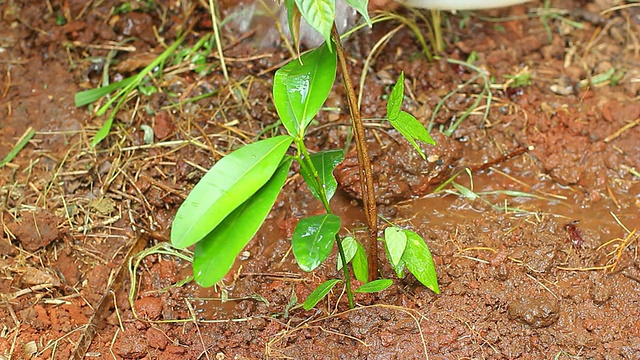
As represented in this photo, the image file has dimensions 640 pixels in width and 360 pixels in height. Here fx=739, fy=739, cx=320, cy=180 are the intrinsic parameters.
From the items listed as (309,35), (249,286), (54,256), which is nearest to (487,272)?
(249,286)

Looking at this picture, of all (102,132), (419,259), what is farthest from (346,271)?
(102,132)

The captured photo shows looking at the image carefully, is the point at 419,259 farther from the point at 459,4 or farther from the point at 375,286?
the point at 459,4

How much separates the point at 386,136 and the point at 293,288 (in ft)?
2.07

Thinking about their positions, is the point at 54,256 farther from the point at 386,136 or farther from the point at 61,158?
the point at 386,136

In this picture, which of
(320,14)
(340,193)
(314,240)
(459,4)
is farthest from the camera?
(459,4)

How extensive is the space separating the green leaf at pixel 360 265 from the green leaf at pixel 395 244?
0.13 m

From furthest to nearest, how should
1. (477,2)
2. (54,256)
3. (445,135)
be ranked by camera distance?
(477,2), (445,135), (54,256)

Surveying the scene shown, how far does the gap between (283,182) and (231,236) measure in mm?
170

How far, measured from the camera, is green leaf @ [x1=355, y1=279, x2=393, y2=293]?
1.86 m

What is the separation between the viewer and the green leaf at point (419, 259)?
6.15 feet

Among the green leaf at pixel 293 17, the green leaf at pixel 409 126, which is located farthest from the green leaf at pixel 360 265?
the green leaf at pixel 293 17

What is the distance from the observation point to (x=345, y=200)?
92.8 inches

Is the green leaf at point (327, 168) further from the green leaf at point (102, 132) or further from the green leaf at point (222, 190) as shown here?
the green leaf at point (102, 132)

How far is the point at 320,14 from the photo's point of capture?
1472 millimetres
